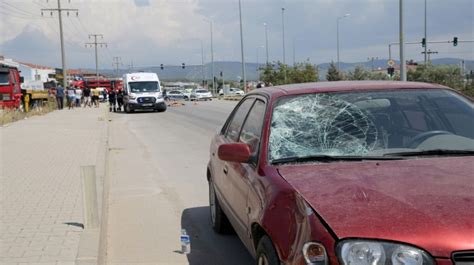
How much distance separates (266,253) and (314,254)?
1.87ft

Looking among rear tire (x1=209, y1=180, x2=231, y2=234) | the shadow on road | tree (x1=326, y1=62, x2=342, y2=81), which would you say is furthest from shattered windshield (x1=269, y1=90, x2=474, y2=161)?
tree (x1=326, y1=62, x2=342, y2=81)

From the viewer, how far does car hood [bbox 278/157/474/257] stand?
254cm

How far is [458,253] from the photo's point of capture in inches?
97.3

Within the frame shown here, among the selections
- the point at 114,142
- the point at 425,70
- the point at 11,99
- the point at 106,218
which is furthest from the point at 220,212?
the point at 425,70

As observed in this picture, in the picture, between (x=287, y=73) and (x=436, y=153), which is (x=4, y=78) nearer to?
(x=436, y=153)

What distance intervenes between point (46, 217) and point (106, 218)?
747 mm

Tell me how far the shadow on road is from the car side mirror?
139 cm

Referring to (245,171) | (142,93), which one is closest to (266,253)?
(245,171)

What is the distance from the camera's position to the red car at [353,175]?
2588 millimetres

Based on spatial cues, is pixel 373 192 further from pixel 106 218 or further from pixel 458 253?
pixel 106 218

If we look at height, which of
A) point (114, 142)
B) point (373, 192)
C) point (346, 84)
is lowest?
point (114, 142)

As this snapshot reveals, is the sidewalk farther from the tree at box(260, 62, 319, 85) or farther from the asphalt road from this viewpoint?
the tree at box(260, 62, 319, 85)

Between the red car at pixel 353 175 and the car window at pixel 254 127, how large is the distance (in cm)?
2

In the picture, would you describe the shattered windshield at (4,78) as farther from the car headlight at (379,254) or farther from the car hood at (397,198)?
the car headlight at (379,254)
